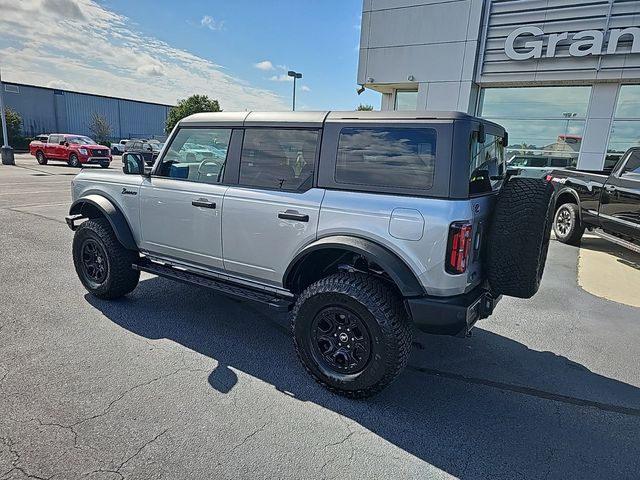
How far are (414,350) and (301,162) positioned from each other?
1.96 metres

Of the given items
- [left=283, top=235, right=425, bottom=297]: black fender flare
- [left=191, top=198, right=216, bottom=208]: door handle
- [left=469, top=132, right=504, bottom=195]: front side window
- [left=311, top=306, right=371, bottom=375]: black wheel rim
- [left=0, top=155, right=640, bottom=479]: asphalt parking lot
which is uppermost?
[left=469, top=132, right=504, bottom=195]: front side window

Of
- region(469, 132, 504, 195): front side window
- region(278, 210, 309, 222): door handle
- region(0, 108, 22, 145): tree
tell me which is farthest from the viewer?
region(0, 108, 22, 145): tree

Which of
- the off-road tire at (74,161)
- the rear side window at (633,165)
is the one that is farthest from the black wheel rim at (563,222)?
the off-road tire at (74,161)

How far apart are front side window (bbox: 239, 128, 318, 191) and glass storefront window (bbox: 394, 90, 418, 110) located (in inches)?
489

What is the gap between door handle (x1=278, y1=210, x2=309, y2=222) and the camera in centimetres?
296

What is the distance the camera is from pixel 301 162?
3.13 meters

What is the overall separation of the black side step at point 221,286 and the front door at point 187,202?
0.13 meters

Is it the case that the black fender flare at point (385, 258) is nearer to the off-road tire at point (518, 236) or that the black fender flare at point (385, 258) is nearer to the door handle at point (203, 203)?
the off-road tire at point (518, 236)

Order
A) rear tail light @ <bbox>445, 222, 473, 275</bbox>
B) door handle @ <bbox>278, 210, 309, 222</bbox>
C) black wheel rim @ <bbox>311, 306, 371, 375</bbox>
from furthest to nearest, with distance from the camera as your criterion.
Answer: door handle @ <bbox>278, 210, 309, 222</bbox>, black wheel rim @ <bbox>311, 306, 371, 375</bbox>, rear tail light @ <bbox>445, 222, 473, 275</bbox>

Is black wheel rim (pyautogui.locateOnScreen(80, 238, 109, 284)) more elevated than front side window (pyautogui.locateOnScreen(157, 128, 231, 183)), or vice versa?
front side window (pyautogui.locateOnScreen(157, 128, 231, 183))

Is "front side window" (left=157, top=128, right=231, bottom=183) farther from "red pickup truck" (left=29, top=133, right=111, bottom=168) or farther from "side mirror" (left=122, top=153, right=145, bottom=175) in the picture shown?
"red pickup truck" (left=29, top=133, right=111, bottom=168)

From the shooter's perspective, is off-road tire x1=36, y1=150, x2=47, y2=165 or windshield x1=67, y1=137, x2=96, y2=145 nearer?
windshield x1=67, y1=137, x2=96, y2=145

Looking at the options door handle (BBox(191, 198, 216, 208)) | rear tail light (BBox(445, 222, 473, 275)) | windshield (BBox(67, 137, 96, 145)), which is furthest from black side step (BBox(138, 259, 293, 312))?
windshield (BBox(67, 137, 96, 145))

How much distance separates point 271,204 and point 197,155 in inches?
46.8
